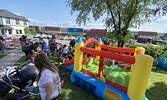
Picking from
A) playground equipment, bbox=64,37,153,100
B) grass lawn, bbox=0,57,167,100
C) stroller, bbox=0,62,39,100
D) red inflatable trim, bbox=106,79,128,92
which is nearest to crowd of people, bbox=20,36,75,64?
stroller, bbox=0,62,39,100

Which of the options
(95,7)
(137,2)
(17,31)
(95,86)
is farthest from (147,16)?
(17,31)

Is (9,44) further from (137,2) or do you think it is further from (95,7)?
(137,2)

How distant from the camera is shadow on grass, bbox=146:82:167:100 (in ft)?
11.0

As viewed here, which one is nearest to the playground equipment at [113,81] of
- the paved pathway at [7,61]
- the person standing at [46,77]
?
the person standing at [46,77]

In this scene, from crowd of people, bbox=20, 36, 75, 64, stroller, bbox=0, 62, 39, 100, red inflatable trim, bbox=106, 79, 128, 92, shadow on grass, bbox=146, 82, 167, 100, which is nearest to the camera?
stroller, bbox=0, 62, 39, 100

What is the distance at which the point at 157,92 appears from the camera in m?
3.66

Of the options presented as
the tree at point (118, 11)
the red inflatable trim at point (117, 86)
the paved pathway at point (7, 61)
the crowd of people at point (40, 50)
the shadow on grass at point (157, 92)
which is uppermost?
the tree at point (118, 11)

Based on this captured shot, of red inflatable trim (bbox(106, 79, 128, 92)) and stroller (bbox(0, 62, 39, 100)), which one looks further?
red inflatable trim (bbox(106, 79, 128, 92))

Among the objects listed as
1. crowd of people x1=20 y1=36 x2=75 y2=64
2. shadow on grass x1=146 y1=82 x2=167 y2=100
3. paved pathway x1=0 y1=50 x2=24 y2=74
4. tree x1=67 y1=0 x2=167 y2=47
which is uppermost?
tree x1=67 y1=0 x2=167 y2=47

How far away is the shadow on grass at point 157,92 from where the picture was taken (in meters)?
3.36

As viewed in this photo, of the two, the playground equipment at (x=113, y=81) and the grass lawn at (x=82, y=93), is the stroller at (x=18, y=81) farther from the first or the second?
the playground equipment at (x=113, y=81)

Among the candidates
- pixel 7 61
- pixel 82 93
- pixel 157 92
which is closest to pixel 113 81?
pixel 82 93

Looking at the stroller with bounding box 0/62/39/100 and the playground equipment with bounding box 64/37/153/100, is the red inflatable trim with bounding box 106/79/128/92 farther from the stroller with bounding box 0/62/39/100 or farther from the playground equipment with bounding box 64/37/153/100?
the stroller with bounding box 0/62/39/100

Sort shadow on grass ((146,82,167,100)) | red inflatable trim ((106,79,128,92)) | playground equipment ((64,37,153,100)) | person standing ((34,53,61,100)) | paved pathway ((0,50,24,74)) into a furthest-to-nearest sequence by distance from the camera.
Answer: paved pathway ((0,50,24,74))
shadow on grass ((146,82,167,100))
red inflatable trim ((106,79,128,92))
playground equipment ((64,37,153,100))
person standing ((34,53,61,100))
